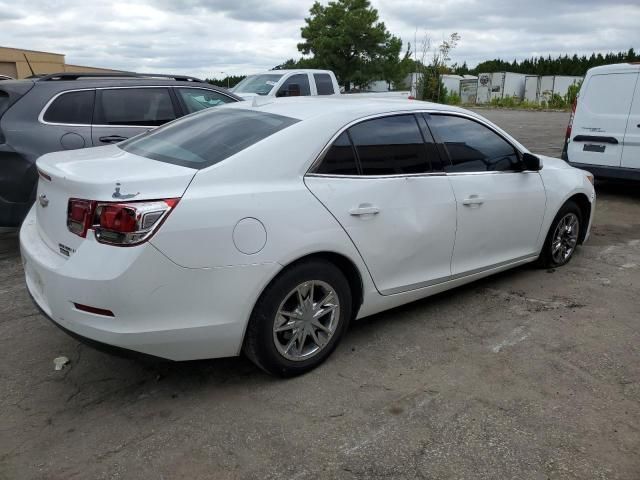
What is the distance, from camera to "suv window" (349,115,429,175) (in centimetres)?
343

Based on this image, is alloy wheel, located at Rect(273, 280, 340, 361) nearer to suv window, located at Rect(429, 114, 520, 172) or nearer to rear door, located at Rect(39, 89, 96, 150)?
suv window, located at Rect(429, 114, 520, 172)

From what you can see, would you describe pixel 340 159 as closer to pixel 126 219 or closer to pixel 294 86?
pixel 126 219

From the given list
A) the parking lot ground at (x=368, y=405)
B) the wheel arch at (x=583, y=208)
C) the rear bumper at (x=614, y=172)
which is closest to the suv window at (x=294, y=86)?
the rear bumper at (x=614, y=172)

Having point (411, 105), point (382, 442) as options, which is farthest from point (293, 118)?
point (382, 442)

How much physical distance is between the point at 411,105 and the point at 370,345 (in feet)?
5.52

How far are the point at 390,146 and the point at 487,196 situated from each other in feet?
3.09

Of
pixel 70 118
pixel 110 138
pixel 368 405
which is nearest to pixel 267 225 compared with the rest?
pixel 368 405

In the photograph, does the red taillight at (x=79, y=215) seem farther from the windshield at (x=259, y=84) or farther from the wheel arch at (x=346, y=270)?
the windshield at (x=259, y=84)

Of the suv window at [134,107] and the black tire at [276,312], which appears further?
the suv window at [134,107]

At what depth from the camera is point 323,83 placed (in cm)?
1307

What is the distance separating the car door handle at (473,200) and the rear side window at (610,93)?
4941mm

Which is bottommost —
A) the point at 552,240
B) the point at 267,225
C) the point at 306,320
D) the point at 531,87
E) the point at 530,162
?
the point at 306,320

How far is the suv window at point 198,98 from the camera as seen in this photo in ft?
20.6

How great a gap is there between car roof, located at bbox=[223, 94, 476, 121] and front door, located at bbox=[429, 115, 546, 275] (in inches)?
9.3
